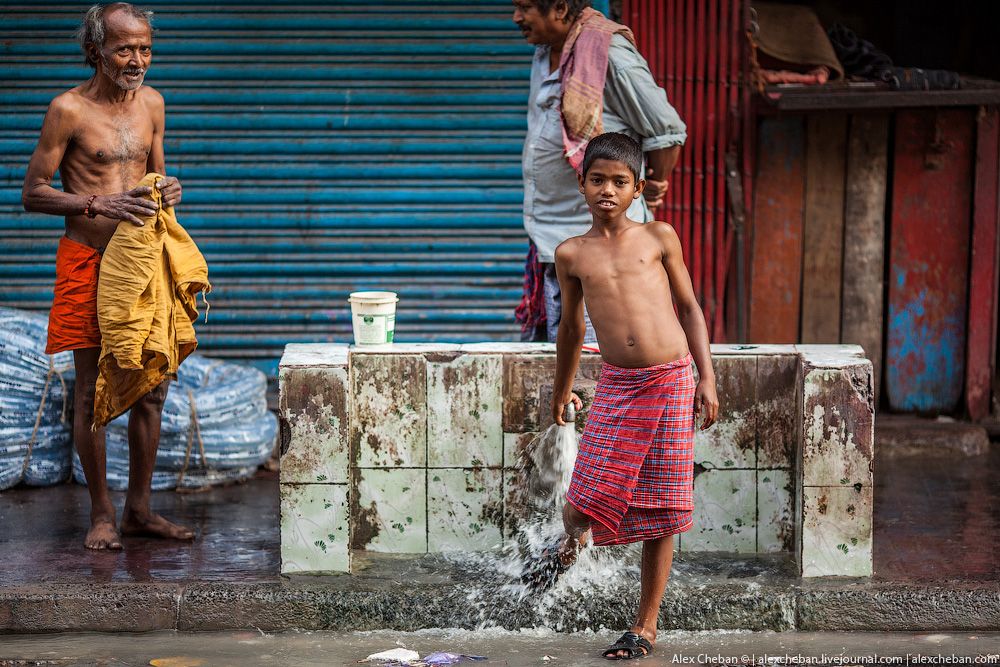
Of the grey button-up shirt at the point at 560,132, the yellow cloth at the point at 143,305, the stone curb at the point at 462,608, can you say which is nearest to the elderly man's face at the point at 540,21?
the grey button-up shirt at the point at 560,132

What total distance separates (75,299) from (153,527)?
995 millimetres

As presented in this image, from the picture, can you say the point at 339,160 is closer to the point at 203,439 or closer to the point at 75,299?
the point at 203,439

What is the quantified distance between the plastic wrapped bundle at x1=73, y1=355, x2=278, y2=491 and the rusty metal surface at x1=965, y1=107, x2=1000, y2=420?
3.94 m

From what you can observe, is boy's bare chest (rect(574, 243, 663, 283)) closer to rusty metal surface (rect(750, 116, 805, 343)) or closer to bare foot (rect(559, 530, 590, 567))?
bare foot (rect(559, 530, 590, 567))

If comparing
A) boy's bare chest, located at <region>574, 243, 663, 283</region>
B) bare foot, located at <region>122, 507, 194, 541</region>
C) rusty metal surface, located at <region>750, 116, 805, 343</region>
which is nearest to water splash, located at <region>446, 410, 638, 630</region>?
boy's bare chest, located at <region>574, 243, 663, 283</region>

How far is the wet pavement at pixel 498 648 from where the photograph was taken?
4180mm

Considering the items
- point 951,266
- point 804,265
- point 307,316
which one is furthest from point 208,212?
point 951,266

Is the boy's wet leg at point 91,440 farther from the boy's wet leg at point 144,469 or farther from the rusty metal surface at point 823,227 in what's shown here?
the rusty metal surface at point 823,227

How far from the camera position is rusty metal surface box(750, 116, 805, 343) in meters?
7.13

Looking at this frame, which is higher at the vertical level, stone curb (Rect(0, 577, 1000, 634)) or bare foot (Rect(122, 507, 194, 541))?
bare foot (Rect(122, 507, 194, 541))

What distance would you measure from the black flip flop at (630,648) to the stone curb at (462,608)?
0.31 m

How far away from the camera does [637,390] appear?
4223 mm

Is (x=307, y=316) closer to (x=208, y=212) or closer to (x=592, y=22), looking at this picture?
(x=208, y=212)

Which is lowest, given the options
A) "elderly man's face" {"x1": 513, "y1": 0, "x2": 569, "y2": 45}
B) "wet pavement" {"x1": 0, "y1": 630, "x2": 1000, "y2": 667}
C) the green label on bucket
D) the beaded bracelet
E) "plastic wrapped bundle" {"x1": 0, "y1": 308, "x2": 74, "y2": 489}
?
"wet pavement" {"x1": 0, "y1": 630, "x2": 1000, "y2": 667}
